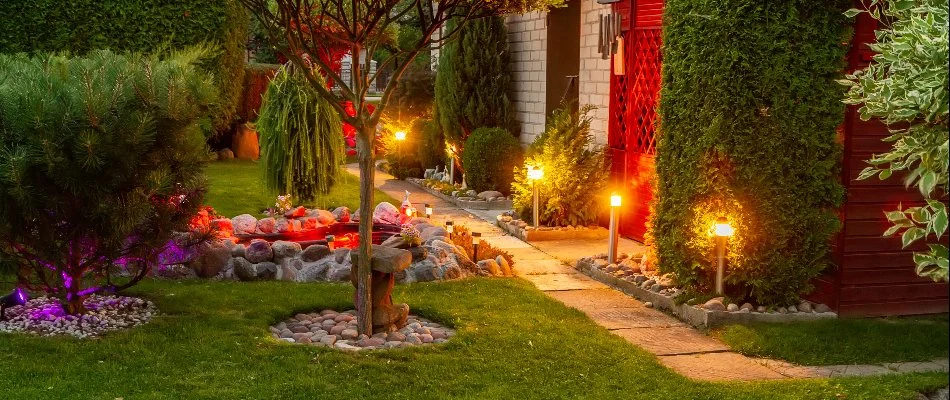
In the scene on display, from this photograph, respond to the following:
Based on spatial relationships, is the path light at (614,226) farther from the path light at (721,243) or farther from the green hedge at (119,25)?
the green hedge at (119,25)

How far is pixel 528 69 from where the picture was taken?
46.9 feet

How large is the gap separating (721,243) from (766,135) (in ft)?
2.71

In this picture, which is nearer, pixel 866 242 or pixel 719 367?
pixel 719 367

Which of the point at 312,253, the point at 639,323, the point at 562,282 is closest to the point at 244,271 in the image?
the point at 312,253

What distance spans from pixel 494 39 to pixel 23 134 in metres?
9.30

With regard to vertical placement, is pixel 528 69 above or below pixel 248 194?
above

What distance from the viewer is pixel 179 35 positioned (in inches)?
623

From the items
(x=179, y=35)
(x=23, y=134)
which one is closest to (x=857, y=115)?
(x=23, y=134)

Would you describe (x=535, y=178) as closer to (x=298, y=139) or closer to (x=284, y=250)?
(x=298, y=139)

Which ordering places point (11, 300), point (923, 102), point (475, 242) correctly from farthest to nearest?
1. point (475, 242)
2. point (11, 300)
3. point (923, 102)

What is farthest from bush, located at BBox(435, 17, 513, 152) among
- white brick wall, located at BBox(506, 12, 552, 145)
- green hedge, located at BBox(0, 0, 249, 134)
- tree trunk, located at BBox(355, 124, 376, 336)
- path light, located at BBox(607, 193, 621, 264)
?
tree trunk, located at BBox(355, 124, 376, 336)

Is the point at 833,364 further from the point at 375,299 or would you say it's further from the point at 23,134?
the point at 23,134

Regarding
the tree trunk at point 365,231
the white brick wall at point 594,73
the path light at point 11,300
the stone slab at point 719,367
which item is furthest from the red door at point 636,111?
the path light at point 11,300

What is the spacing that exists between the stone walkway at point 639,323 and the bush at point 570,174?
42 centimetres
